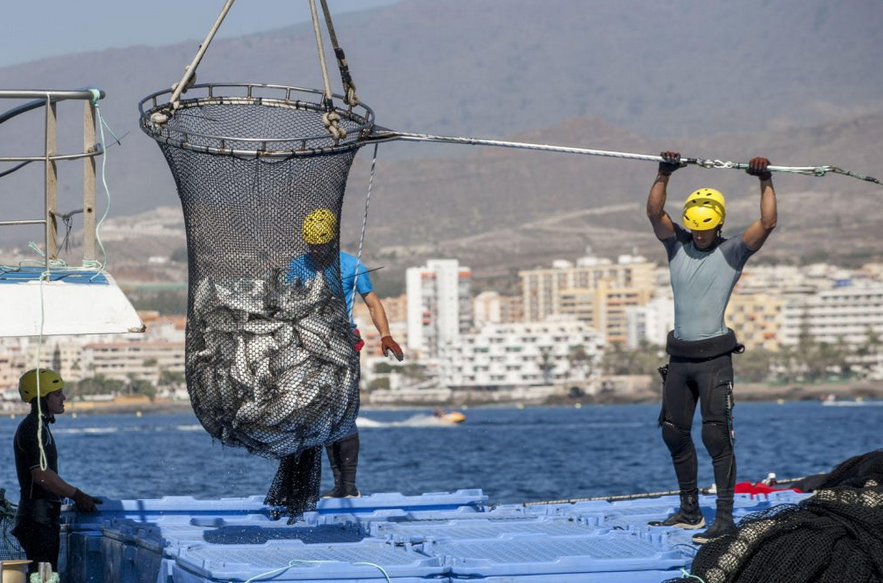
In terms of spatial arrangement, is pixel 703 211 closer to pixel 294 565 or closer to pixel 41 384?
pixel 294 565

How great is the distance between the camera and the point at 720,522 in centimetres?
Answer: 909

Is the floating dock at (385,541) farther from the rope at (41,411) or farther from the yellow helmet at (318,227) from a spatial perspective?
the yellow helmet at (318,227)

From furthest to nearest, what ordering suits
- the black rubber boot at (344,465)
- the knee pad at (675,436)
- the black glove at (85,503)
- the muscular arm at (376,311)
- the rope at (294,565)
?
the black rubber boot at (344,465) → the muscular arm at (376,311) → the black glove at (85,503) → the knee pad at (675,436) → the rope at (294,565)

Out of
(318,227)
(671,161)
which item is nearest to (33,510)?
(318,227)

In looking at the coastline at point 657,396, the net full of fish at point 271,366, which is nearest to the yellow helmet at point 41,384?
the net full of fish at point 271,366

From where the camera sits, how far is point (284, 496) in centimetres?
909

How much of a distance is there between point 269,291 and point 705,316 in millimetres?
→ 2717

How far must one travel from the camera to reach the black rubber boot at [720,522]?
348 inches

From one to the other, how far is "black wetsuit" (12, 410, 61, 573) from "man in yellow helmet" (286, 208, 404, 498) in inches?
74.5

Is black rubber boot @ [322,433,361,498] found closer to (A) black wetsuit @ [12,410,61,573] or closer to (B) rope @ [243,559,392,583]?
(A) black wetsuit @ [12,410,61,573]

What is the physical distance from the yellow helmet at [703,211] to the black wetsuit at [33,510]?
4221 mm

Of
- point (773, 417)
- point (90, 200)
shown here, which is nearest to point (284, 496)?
point (90, 200)

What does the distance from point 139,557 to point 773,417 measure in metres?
128

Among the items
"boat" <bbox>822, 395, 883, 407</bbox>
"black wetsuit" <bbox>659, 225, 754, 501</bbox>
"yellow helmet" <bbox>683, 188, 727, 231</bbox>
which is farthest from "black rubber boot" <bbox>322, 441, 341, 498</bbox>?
"boat" <bbox>822, 395, 883, 407</bbox>
